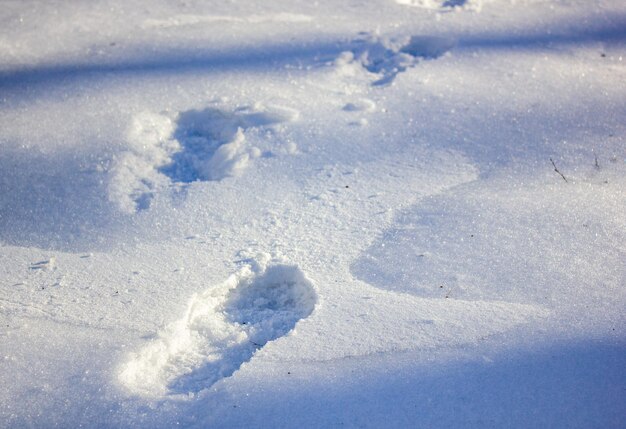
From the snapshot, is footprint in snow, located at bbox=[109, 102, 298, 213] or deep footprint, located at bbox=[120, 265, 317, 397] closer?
deep footprint, located at bbox=[120, 265, 317, 397]

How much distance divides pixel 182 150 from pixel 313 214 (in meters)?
0.65

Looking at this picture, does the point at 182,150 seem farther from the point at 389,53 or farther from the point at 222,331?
the point at 389,53

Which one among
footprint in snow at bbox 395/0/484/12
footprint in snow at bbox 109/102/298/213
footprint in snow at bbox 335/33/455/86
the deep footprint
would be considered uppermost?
footprint in snow at bbox 395/0/484/12

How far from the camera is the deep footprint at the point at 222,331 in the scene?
4.75 feet

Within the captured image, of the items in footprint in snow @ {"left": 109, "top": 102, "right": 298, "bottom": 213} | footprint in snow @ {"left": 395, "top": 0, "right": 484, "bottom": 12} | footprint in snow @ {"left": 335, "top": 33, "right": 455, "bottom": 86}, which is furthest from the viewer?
footprint in snow @ {"left": 395, "top": 0, "right": 484, "bottom": 12}

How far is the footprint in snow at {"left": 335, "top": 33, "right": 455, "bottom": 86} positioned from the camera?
2471mm

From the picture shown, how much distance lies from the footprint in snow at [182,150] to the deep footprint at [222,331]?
1.67ft

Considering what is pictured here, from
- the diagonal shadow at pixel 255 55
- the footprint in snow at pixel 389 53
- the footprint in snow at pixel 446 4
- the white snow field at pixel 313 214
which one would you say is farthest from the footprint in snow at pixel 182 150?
the footprint in snow at pixel 446 4

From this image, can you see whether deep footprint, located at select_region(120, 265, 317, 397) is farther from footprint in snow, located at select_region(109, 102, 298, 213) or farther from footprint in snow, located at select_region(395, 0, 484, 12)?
footprint in snow, located at select_region(395, 0, 484, 12)

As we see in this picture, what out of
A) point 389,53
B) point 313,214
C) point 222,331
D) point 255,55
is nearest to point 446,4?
point 389,53

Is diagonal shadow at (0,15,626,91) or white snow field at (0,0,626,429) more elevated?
diagonal shadow at (0,15,626,91)

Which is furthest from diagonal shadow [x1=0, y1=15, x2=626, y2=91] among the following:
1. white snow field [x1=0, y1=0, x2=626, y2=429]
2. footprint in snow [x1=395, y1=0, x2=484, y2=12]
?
footprint in snow [x1=395, y1=0, x2=484, y2=12]

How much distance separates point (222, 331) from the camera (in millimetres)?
1593

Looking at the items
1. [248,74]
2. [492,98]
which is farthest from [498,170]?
[248,74]
